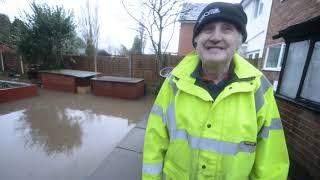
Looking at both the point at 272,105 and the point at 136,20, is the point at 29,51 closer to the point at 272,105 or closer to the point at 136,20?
the point at 136,20

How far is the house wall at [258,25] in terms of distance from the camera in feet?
24.7

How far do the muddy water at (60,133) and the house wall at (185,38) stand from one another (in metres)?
10.0

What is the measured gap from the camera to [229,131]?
108cm

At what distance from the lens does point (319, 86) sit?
2.25 meters

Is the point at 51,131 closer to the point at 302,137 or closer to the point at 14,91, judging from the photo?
the point at 14,91

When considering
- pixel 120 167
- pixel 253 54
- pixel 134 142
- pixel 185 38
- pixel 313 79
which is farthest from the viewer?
pixel 185 38

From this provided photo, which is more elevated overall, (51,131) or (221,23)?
(221,23)

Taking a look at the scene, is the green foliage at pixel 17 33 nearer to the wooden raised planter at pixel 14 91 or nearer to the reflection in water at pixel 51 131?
the wooden raised planter at pixel 14 91

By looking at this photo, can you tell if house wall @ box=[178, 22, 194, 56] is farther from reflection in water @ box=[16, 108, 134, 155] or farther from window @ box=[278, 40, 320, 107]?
window @ box=[278, 40, 320, 107]

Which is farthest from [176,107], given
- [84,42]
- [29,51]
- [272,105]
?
[84,42]

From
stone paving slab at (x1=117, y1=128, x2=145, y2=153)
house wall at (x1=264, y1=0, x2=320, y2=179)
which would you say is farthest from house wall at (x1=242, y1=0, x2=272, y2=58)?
stone paving slab at (x1=117, y1=128, x2=145, y2=153)

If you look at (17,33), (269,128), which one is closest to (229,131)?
(269,128)

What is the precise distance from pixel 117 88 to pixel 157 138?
22.3 feet

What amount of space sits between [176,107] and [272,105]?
1.83ft
